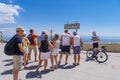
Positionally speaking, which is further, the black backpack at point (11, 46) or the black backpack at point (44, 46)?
the black backpack at point (44, 46)

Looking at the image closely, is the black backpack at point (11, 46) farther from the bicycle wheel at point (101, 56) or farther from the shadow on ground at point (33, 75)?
the bicycle wheel at point (101, 56)

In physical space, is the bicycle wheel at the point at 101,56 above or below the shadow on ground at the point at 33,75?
above

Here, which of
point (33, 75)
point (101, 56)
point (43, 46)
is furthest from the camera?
point (101, 56)

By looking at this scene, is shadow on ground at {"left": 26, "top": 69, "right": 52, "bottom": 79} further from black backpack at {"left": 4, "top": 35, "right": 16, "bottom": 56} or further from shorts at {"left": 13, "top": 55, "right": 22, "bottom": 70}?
black backpack at {"left": 4, "top": 35, "right": 16, "bottom": 56}

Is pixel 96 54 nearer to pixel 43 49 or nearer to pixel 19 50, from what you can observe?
pixel 43 49

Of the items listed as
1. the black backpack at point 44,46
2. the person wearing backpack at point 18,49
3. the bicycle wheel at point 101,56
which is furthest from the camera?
the bicycle wheel at point 101,56

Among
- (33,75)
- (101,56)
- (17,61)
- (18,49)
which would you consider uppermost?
(18,49)

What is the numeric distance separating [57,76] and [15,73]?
2028 millimetres

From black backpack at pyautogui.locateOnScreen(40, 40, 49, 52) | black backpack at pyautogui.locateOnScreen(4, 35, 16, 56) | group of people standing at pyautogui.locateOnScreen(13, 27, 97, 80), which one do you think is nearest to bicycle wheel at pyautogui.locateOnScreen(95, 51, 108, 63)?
group of people standing at pyautogui.locateOnScreen(13, 27, 97, 80)

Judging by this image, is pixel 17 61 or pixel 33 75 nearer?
pixel 17 61

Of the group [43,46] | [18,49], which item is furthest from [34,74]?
[18,49]

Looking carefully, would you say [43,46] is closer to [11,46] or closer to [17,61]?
[17,61]

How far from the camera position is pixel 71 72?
29.6 ft

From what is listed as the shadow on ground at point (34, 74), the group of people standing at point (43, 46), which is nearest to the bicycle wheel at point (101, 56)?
the group of people standing at point (43, 46)
